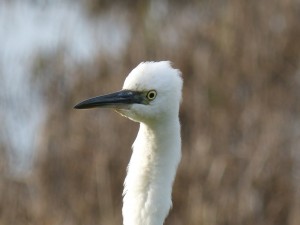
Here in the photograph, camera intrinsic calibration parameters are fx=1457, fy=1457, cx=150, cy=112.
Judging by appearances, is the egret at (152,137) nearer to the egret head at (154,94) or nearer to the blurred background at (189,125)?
the egret head at (154,94)

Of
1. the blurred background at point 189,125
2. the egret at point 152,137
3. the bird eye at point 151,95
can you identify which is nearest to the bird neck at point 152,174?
the egret at point 152,137

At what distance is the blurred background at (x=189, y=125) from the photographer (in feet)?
42.1

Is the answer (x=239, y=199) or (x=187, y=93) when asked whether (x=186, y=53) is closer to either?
(x=187, y=93)

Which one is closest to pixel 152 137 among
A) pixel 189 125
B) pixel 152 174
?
pixel 152 174

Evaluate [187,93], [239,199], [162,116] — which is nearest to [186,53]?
[187,93]

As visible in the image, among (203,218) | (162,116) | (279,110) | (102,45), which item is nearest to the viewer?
(162,116)

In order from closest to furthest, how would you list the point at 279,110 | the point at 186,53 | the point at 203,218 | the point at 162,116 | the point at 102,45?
the point at 162,116
the point at 203,218
the point at 279,110
the point at 186,53
the point at 102,45

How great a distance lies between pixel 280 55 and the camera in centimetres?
1455

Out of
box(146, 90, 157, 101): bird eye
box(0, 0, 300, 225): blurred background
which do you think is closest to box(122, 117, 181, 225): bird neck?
box(146, 90, 157, 101): bird eye

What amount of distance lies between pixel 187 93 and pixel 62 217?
6.73ft

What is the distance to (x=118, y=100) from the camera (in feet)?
22.5

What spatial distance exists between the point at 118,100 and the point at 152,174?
383 mm

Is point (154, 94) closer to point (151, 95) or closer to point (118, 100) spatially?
point (151, 95)

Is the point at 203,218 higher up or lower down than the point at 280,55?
lower down
